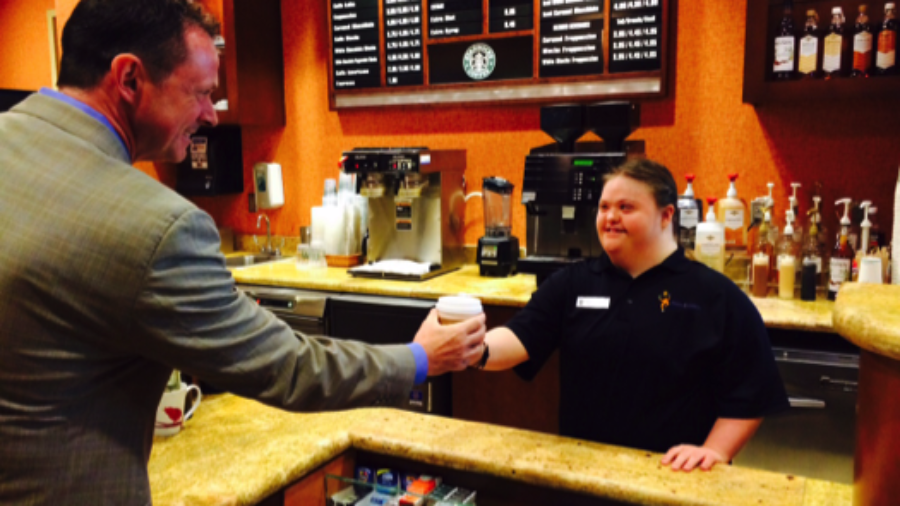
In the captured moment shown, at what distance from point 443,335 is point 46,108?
31.4 inches

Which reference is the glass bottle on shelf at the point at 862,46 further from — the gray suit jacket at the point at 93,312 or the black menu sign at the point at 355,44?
the gray suit jacket at the point at 93,312

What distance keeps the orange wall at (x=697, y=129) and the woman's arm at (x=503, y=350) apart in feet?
Result: 6.07

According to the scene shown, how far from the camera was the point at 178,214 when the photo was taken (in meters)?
0.97

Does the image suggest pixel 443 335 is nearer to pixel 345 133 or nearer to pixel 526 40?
pixel 526 40

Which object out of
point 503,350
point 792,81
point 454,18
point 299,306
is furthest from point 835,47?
point 299,306

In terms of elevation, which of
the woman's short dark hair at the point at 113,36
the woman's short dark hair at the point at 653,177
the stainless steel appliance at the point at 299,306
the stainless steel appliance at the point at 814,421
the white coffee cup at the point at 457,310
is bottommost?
the stainless steel appliance at the point at 814,421

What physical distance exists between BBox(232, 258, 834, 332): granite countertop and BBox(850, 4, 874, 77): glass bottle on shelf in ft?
3.12

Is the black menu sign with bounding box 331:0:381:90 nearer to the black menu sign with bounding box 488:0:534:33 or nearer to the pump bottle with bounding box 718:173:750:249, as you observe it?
the black menu sign with bounding box 488:0:534:33

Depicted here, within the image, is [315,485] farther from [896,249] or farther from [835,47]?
[835,47]

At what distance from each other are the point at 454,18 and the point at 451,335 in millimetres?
2845

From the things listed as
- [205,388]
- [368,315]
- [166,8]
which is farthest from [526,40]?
[166,8]

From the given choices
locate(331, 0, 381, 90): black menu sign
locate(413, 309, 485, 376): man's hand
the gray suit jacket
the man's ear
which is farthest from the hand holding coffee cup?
locate(331, 0, 381, 90): black menu sign

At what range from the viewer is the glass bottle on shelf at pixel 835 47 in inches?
115

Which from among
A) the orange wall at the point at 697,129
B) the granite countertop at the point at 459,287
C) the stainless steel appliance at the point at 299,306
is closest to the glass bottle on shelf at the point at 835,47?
the orange wall at the point at 697,129
